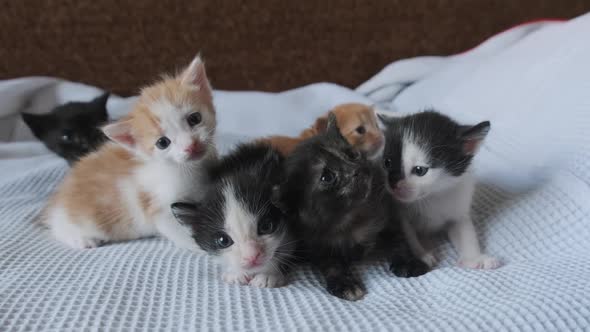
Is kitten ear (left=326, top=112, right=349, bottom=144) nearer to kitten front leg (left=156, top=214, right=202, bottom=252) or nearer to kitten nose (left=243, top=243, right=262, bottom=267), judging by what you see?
kitten nose (left=243, top=243, right=262, bottom=267)

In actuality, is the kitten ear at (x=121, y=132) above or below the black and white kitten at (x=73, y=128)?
above

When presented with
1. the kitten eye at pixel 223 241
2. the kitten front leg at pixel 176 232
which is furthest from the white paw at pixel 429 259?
the kitten front leg at pixel 176 232

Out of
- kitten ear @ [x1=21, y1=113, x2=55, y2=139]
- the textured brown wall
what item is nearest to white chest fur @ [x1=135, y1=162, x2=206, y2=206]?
kitten ear @ [x1=21, y1=113, x2=55, y2=139]

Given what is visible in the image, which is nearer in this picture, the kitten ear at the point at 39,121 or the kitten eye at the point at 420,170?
the kitten eye at the point at 420,170

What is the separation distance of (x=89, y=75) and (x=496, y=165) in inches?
71.1

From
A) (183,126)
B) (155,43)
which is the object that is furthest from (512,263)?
(155,43)

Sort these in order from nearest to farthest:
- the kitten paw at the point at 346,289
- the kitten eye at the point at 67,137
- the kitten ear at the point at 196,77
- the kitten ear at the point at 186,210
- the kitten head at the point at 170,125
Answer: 1. the kitten paw at the point at 346,289
2. the kitten ear at the point at 186,210
3. the kitten head at the point at 170,125
4. the kitten ear at the point at 196,77
5. the kitten eye at the point at 67,137

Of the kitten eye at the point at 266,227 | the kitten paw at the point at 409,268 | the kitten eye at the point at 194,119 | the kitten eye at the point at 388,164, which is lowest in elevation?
the kitten paw at the point at 409,268

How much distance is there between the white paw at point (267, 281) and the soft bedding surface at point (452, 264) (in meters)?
0.02

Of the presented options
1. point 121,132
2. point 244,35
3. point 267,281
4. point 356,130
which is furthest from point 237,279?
point 244,35

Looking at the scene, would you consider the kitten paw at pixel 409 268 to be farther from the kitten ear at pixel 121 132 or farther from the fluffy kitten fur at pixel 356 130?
the kitten ear at pixel 121 132

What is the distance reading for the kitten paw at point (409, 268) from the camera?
98cm

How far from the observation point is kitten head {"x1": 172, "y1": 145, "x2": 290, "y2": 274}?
3.11 feet

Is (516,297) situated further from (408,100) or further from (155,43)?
(155,43)
